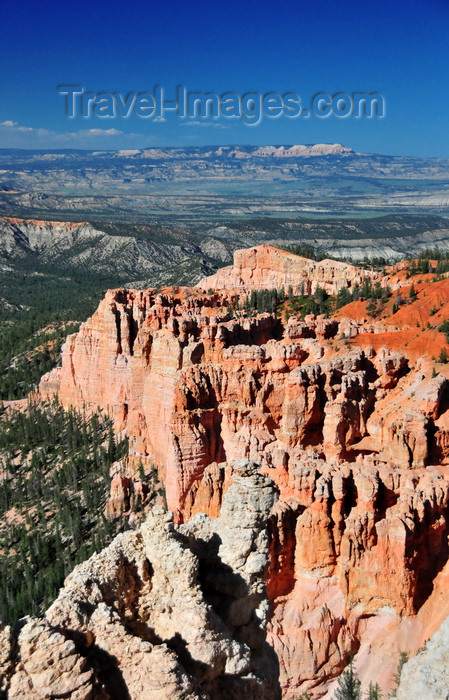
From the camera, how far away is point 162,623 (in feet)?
41.0

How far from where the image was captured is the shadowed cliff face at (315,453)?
2392 centimetres

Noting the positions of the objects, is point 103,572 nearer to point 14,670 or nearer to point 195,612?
point 195,612

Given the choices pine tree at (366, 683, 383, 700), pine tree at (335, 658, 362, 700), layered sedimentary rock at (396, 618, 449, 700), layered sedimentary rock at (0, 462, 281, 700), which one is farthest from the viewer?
pine tree at (335, 658, 362, 700)

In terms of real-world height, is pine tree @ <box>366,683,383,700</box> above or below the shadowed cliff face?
below

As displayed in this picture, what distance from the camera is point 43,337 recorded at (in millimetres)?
93562

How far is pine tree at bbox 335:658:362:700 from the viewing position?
21.5 metres

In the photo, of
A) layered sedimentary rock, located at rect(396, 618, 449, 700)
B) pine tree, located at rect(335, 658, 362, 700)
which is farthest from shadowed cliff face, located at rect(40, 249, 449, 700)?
layered sedimentary rock, located at rect(396, 618, 449, 700)

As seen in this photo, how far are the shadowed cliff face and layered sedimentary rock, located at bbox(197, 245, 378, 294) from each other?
861 inches

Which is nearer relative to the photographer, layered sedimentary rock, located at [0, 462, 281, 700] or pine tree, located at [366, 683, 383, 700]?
layered sedimentary rock, located at [0, 462, 281, 700]

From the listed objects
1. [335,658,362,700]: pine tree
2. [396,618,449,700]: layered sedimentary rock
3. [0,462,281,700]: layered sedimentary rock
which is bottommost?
[335,658,362,700]: pine tree

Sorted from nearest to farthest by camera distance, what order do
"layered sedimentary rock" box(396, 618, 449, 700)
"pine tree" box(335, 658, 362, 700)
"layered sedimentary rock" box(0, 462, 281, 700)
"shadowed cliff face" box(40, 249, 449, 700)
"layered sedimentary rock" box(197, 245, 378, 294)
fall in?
"layered sedimentary rock" box(0, 462, 281, 700), "layered sedimentary rock" box(396, 618, 449, 700), "pine tree" box(335, 658, 362, 700), "shadowed cliff face" box(40, 249, 449, 700), "layered sedimentary rock" box(197, 245, 378, 294)

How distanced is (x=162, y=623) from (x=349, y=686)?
12148 millimetres

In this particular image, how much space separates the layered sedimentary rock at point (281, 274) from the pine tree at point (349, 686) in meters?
55.3

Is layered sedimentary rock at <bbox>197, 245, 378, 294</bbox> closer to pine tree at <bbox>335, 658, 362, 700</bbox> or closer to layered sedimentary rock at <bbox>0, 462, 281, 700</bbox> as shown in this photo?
pine tree at <bbox>335, 658, 362, 700</bbox>
